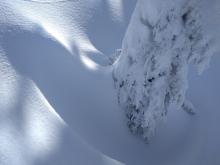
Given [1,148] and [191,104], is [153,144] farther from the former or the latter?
[1,148]

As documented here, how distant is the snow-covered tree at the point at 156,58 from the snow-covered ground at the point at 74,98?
0.56 feet

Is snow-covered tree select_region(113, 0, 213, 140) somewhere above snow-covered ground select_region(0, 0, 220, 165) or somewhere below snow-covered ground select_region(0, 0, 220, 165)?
above

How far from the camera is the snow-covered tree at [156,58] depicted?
140 inches

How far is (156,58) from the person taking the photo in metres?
3.83

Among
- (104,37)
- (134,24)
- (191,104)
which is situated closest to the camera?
(134,24)

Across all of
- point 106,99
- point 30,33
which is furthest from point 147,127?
point 30,33

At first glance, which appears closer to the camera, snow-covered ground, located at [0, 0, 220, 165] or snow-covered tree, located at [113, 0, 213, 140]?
snow-covered ground, located at [0, 0, 220, 165]

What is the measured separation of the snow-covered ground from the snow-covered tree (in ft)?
0.56

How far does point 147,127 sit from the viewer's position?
4277 millimetres

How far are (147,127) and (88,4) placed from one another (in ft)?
8.10

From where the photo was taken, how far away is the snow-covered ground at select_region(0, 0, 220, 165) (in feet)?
11.3

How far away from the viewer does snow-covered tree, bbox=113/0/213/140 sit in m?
3.54

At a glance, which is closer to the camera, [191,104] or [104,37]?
[191,104]

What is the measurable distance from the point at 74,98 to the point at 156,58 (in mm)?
1102
